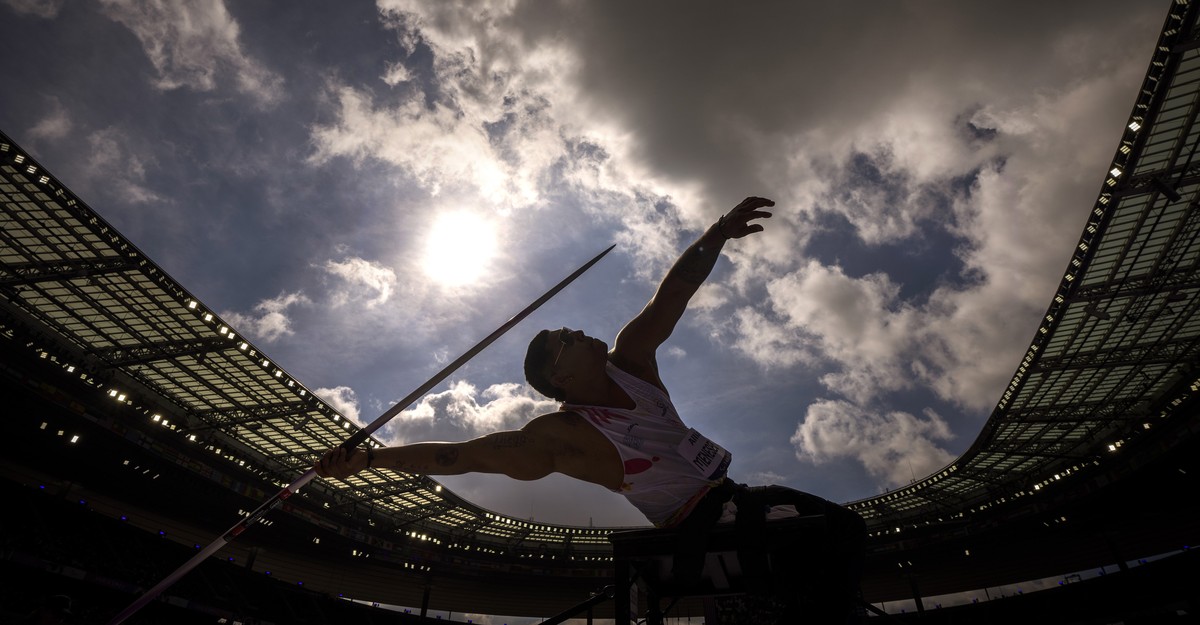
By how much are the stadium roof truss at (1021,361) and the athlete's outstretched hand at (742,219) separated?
14.8 metres

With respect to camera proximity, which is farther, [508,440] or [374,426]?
[374,426]

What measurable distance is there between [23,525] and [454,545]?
70.3 ft

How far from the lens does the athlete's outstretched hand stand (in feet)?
10.2

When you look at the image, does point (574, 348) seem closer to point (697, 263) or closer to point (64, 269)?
point (697, 263)

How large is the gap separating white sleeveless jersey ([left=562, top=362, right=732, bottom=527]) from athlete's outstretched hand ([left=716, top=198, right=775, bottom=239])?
3.63 feet

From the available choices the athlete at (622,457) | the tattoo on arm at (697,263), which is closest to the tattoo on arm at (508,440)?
the athlete at (622,457)

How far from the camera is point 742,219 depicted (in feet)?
10.2

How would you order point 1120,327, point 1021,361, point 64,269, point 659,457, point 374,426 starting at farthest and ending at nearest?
point 1021,361, point 1120,327, point 64,269, point 374,426, point 659,457

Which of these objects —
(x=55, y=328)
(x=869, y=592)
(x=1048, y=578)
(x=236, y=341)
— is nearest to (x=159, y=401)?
(x=55, y=328)

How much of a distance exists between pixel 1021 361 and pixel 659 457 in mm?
24115

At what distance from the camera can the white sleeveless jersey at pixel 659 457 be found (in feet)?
Answer: 8.50

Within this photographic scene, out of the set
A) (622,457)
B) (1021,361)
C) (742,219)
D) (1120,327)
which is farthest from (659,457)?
(1120,327)

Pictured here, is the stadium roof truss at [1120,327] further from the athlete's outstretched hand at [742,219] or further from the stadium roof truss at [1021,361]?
the athlete's outstretched hand at [742,219]

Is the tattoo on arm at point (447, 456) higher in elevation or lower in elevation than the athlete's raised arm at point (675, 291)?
lower
